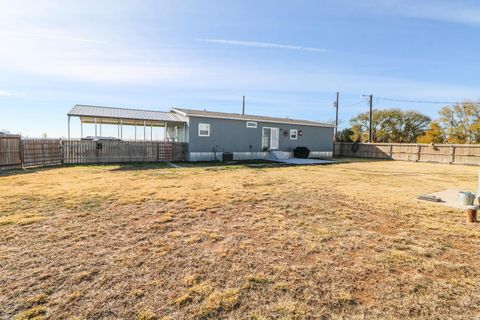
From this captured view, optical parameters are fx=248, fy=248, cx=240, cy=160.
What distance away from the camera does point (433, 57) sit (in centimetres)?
1822

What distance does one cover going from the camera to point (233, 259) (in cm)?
307

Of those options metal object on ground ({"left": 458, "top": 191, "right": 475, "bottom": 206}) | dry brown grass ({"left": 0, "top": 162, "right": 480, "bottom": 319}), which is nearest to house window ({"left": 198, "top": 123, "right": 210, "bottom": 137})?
dry brown grass ({"left": 0, "top": 162, "right": 480, "bottom": 319})

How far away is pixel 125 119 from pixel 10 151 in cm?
526

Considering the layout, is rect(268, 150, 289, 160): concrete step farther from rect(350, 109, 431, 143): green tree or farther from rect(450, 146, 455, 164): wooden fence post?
rect(350, 109, 431, 143): green tree

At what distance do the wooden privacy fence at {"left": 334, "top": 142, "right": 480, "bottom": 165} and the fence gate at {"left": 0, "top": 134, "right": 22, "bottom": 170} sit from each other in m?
24.6

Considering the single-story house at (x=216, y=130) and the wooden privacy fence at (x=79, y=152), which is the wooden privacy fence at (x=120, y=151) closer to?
the wooden privacy fence at (x=79, y=152)

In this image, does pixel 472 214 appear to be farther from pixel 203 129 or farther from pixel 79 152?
pixel 79 152

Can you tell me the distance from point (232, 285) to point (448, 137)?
1486 inches

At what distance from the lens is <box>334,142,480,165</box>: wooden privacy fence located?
17375mm

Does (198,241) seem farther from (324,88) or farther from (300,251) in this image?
(324,88)

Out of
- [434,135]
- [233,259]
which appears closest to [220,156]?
[233,259]

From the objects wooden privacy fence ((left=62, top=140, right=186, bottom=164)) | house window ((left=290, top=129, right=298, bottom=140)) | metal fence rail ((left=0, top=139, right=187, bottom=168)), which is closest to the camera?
metal fence rail ((left=0, top=139, right=187, bottom=168))

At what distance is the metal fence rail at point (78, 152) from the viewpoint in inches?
425

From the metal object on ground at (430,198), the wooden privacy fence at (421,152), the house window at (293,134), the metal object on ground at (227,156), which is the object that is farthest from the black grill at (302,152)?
the metal object on ground at (430,198)
